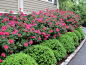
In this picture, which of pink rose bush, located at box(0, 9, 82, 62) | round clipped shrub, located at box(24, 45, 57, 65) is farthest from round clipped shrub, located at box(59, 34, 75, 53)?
round clipped shrub, located at box(24, 45, 57, 65)

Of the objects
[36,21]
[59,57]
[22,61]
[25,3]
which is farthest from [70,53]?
[25,3]

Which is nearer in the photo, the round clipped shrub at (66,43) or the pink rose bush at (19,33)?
the pink rose bush at (19,33)

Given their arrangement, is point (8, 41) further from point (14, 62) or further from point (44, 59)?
point (44, 59)

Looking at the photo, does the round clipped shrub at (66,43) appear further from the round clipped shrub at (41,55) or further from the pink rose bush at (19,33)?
the round clipped shrub at (41,55)

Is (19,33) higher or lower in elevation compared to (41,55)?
higher

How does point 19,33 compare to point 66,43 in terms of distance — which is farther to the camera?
point 66,43

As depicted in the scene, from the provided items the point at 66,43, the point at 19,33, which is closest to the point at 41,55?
the point at 19,33

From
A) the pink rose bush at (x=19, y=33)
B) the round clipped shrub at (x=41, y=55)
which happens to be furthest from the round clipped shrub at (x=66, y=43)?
the round clipped shrub at (x=41, y=55)

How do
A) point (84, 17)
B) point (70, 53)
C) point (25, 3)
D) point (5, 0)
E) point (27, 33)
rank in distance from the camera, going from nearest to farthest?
point (27, 33) < point (70, 53) < point (5, 0) < point (25, 3) < point (84, 17)

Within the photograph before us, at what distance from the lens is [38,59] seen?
10.8 ft

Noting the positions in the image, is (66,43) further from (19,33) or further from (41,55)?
(19,33)

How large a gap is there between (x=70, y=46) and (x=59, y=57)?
1.04m

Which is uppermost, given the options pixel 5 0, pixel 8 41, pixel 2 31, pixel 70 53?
pixel 5 0

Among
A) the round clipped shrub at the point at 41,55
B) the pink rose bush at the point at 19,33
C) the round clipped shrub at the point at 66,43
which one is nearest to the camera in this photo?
the pink rose bush at the point at 19,33
